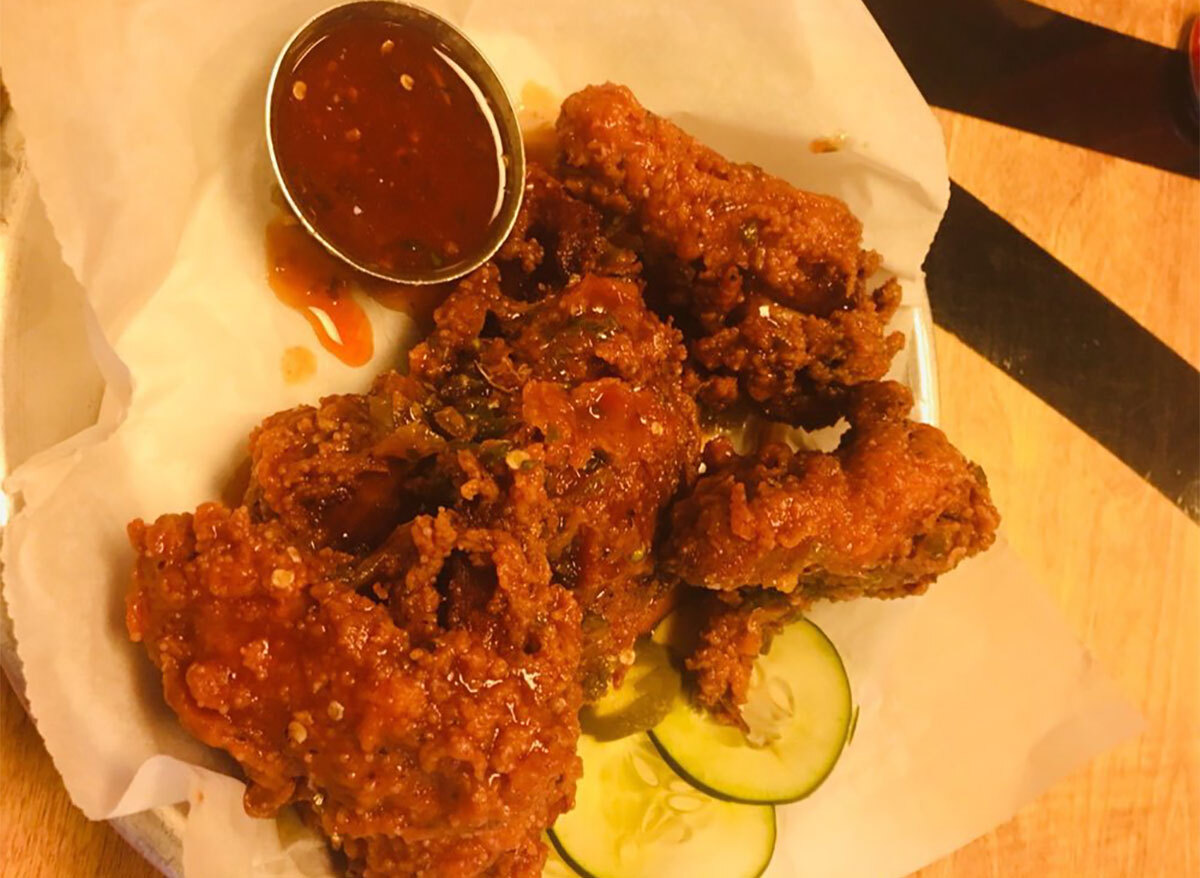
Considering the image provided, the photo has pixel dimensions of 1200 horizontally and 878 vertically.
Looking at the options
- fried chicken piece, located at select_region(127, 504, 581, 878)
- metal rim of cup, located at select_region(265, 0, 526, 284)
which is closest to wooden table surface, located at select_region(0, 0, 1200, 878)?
metal rim of cup, located at select_region(265, 0, 526, 284)

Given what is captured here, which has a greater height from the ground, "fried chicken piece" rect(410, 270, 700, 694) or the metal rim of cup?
the metal rim of cup

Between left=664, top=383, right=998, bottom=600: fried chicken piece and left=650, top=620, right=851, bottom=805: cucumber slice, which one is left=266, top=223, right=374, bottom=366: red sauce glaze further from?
left=650, top=620, right=851, bottom=805: cucumber slice

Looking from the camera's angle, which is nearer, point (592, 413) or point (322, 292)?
point (592, 413)

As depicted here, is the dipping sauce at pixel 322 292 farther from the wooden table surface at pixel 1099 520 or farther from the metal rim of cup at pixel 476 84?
the wooden table surface at pixel 1099 520

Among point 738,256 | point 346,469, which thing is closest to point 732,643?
point 738,256

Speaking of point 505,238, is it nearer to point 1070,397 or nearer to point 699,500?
point 699,500

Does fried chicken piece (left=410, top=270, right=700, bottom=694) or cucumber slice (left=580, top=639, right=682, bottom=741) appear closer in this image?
fried chicken piece (left=410, top=270, right=700, bottom=694)

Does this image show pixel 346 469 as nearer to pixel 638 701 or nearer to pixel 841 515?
pixel 638 701
